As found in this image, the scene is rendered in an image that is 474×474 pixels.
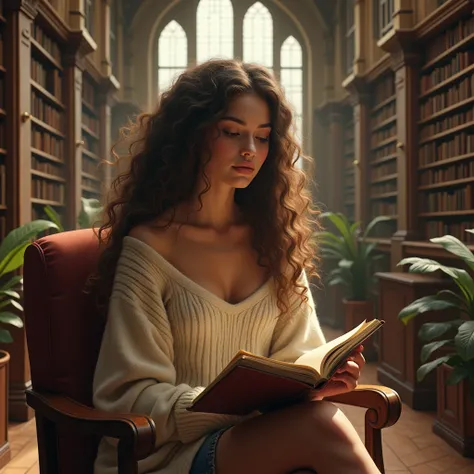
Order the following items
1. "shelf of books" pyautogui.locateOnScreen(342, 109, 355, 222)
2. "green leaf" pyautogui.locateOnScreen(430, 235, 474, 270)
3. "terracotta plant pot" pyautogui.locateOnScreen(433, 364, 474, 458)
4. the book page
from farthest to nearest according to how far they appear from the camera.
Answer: "shelf of books" pyautogui.locateOnScreen(342, 109, 355, 222), "terracotta plant pot" pyautogui.locateOnScreen(433, 364, 474, 458), "green leaf" pyautogui.locateOnScreen(430, 235, 474, 270), the book page

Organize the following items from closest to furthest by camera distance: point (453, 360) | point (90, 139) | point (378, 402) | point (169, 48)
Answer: point (378, 402)
point (453, 360)
point (90, 139)
point (169, 48)

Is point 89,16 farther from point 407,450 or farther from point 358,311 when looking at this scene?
point 407,450

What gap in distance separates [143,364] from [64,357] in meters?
0.26

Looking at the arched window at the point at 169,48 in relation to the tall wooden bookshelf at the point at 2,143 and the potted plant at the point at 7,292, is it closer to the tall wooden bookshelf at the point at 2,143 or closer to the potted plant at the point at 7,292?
the tall wooden bookshelf at the point at 2,143

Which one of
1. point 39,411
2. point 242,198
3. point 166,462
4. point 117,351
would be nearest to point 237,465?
point 166,462

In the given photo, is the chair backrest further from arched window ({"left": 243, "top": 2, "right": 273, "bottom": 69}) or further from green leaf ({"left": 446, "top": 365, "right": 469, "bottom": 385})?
arched window ({"left": 243, "top": 2, "right": 273, "bottom": 69})

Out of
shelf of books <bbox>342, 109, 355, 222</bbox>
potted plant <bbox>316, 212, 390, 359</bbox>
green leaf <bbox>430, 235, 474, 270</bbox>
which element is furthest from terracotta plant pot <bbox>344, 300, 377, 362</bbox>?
green leaf <bbox>430, 235, 474, 270</bbox>

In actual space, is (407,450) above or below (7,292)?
below

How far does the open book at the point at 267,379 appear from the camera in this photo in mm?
1113

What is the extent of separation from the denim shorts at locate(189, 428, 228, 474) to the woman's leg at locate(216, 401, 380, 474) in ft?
0.06

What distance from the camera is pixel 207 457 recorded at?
4.24ft

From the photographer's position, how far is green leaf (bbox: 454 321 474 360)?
270 cm

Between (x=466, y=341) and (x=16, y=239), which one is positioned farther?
(x=16, y=239)

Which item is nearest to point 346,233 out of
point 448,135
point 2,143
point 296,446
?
point 448,135
